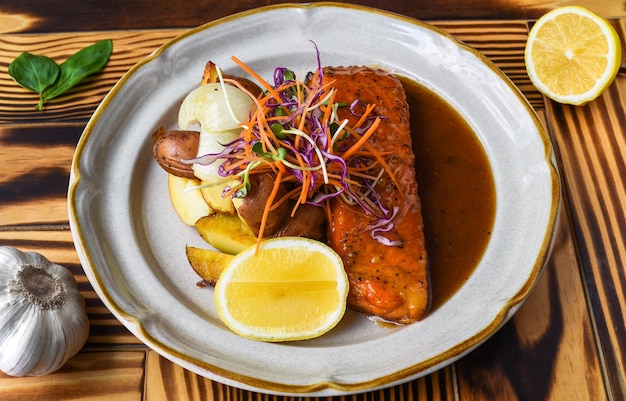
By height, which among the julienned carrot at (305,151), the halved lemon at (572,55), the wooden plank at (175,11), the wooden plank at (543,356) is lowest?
the wooden plank at (543,356)

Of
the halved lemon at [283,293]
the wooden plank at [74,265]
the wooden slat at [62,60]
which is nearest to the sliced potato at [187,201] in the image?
the halved lemon at [283,293]

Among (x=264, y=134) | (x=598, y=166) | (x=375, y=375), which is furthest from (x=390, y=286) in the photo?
(x=598, y=166)

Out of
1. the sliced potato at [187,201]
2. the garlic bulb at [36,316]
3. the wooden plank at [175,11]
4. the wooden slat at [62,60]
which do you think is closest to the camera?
the garlic bulb at [36,316]

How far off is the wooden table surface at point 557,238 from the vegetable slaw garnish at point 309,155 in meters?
0.74

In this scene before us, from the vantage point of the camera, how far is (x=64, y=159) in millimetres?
3215

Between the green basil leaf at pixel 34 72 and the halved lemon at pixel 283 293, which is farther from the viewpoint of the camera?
the green basil leaf at pixel 34 72

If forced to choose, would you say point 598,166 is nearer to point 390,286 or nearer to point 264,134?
point 390,286

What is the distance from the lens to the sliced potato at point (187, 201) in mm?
2795

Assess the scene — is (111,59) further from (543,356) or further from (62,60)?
(543,356)

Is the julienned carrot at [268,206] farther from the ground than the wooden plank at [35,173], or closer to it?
closer to it

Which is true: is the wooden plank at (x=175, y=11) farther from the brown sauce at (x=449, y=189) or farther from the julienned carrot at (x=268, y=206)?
the julienned carrot at (x=268, y=206)

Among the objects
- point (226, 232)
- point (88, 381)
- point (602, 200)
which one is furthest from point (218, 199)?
point (602, 200)

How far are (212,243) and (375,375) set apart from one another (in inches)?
38.7

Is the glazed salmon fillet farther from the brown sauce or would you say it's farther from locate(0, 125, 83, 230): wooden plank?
locate(0, 125, 83, 230): wooden plank
